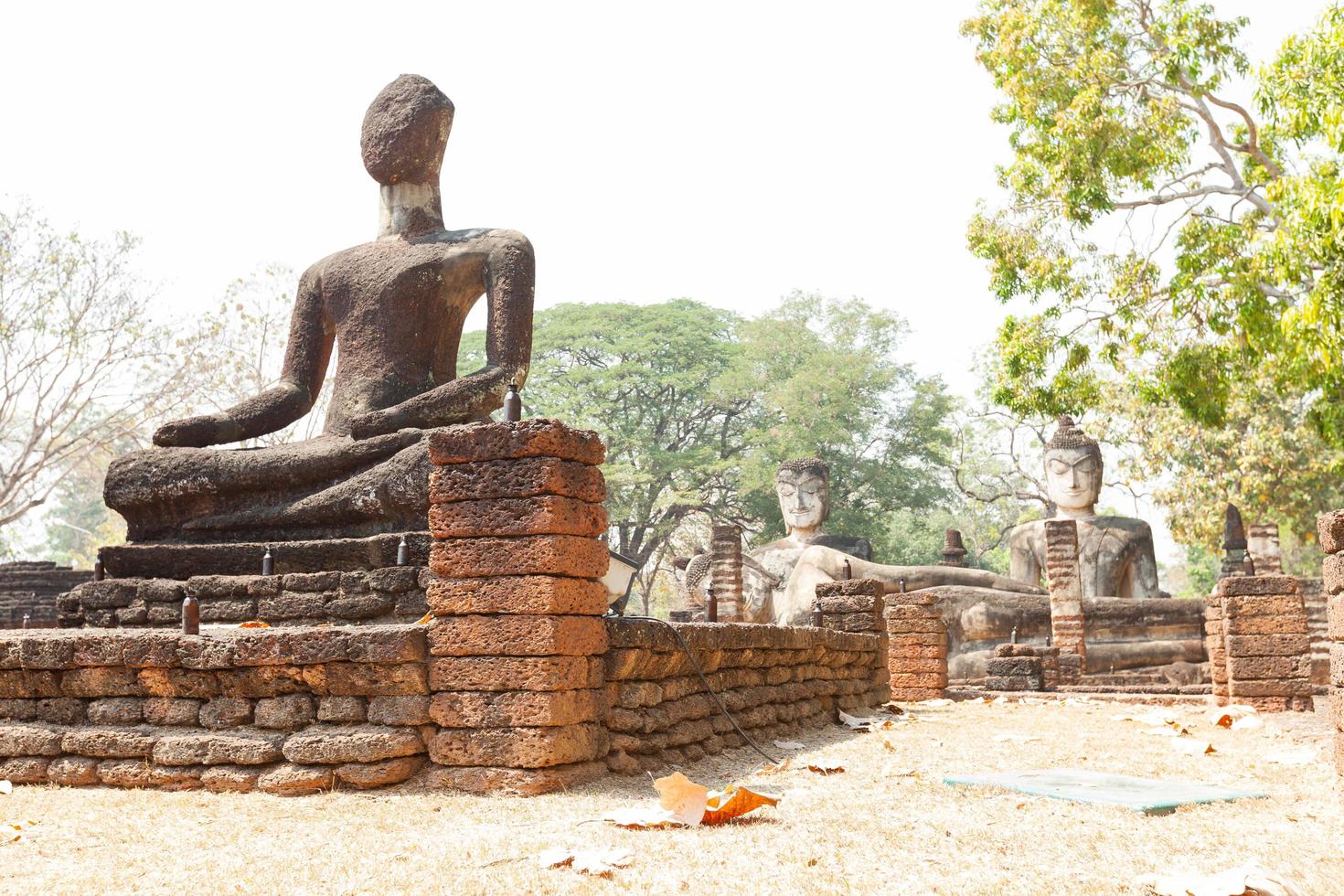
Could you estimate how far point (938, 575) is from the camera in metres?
19.5

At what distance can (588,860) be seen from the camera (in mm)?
3846

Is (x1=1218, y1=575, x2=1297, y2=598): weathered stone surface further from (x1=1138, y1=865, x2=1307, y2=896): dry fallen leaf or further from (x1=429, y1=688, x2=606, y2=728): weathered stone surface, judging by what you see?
(x1=1138, y1=865, x2=1307, y2=896): dry fallen leaf

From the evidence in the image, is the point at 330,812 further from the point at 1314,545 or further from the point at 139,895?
the point at 1314,545

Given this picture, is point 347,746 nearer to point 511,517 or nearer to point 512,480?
point 511,517

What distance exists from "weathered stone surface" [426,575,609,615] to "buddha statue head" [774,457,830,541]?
1744cm

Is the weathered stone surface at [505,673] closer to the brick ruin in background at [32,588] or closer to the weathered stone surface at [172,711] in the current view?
the weathered stone surface at [172,711]

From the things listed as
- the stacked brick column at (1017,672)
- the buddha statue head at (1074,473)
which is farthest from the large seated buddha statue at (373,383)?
the buddha statue head at (1074,473)

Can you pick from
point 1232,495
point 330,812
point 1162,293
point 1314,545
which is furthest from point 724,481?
point 330,812

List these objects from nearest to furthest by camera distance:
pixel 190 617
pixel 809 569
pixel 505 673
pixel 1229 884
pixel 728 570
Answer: pixel 1229 884, pixel 505 673, pixel 190 617, pixel 728 570, pixel 809 569

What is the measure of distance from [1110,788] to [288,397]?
588 centimetres

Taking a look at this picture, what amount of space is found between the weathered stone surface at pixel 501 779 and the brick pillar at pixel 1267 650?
25.6 ft

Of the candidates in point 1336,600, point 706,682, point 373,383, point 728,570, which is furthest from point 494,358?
point 728,570

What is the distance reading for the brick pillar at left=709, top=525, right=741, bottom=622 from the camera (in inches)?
745

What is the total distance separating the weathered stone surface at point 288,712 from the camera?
17.5ft
